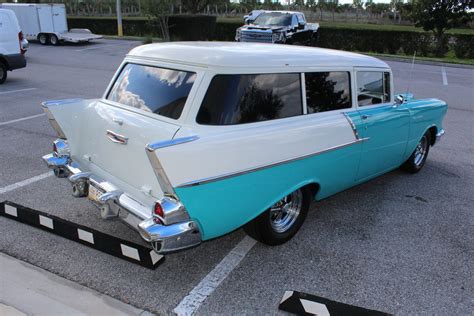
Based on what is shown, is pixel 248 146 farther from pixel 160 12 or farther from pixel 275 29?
pixel 160 12

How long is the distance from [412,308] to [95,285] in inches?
93.2

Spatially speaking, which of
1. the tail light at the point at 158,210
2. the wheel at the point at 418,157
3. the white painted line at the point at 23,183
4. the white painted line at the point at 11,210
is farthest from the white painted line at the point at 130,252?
the wheel at the point at 418,157

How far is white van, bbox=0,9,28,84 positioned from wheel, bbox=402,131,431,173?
412 inches

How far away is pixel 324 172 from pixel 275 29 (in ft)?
55.1

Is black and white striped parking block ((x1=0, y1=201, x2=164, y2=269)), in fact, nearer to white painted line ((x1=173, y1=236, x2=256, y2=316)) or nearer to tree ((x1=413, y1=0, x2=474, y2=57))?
white painted line ((x1=173, y1=236, x2=256, y2=316))

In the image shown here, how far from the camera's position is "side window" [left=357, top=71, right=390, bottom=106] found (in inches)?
172

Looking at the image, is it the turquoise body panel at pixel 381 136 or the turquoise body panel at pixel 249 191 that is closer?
the turquoise body panel at pixel 249 191

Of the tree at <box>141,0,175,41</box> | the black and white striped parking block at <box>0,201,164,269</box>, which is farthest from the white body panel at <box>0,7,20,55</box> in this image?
the tree at <box>141,0,175,41</box>

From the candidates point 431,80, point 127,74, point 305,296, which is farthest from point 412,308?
point 431,80

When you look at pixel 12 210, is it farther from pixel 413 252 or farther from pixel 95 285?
pixel 413 252

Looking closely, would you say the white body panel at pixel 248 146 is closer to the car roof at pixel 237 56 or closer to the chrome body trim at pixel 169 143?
the chrome body trim at pixel 169 143

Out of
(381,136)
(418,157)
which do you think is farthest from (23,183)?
(418,157)

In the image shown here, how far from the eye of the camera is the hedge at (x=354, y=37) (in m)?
23.1

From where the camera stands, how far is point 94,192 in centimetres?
351
